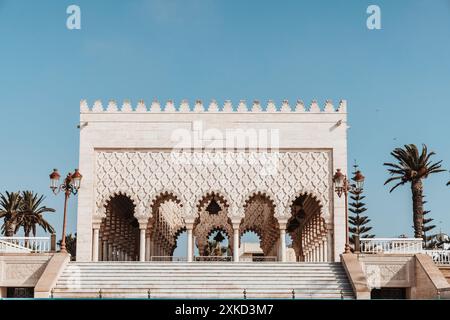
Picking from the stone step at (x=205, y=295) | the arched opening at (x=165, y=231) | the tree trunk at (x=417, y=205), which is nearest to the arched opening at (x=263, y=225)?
the arched opening at (x=165, y=231)

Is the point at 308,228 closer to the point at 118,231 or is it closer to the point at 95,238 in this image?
the point at 118,231

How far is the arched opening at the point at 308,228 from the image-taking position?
93.8 feet

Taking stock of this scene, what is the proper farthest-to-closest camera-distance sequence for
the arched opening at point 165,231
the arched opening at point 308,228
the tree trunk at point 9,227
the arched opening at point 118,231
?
the tree trunk at point 9,227, the arched opening at point 165,231, the arched opening at point 118,231, the arched opening at point 308,228

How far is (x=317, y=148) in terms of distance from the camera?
90.6 feet

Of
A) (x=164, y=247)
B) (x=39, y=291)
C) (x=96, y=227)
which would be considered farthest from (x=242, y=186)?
(x=164, y=247)

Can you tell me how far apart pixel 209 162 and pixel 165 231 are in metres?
11.5

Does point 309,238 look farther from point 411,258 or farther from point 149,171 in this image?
point 411,258

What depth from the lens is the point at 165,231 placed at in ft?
125

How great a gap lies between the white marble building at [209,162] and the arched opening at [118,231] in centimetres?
123

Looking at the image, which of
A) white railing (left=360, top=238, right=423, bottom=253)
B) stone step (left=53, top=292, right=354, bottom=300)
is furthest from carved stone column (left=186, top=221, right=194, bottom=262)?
stone step (left=53, top=292, right=354, bottom=300)

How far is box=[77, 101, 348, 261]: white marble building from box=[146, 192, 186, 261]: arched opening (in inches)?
113

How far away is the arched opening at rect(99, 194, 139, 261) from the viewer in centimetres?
2952

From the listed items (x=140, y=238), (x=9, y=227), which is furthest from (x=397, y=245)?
(x=9, y=227)

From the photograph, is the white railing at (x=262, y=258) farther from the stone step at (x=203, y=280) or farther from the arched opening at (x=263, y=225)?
the stone step at (x=203, y=280)
